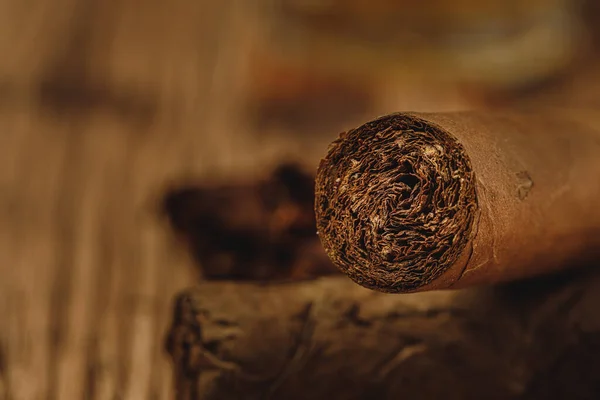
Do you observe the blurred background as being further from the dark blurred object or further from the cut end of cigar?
the cut end of cigar

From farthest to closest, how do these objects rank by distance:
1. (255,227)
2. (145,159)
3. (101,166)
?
(145,159) < (101,166) < (255,227)

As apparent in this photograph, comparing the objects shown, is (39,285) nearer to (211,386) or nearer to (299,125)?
(211,386)

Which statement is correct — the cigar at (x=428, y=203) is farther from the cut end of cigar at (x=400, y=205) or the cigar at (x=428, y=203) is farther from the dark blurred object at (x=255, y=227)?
the dark blurred object at (x=255, y=227)

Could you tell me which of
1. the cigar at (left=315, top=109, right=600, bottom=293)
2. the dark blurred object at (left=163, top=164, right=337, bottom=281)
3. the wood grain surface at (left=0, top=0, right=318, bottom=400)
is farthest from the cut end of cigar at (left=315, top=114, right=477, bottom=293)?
the dark blurred object at (left=163, top=164, right=337, bottom=281)

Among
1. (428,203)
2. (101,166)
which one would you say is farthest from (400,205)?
(101,166)

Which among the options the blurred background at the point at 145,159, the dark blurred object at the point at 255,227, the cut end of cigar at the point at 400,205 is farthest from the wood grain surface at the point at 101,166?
the cut end of cigar at the point at 400,205

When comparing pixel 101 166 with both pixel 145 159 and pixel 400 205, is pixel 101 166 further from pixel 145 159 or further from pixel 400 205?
pixel 400 205

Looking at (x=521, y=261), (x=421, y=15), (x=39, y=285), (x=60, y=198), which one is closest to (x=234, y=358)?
(x=521, y=261)
